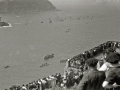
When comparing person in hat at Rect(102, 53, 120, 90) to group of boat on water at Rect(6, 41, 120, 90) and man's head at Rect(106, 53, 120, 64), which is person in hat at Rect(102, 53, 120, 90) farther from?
group of boat on water at Rect(6, 41, 120, 90)

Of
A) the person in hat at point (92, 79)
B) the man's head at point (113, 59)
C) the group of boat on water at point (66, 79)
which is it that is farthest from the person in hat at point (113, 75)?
the group of boat on water at point (66, 79)

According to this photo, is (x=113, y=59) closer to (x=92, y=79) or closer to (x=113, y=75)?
(x=113, y=75)

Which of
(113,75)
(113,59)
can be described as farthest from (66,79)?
(113,75)

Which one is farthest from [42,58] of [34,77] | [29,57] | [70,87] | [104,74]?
[104,74]

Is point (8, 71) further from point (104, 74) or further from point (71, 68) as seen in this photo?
point (104, 74)

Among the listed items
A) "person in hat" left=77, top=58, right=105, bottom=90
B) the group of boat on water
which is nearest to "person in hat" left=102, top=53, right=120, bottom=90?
"person in hat" left=77, top=58, right=105, bottom=90

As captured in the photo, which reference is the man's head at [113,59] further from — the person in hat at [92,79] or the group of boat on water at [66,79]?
the group of boat on water at [66,79]
